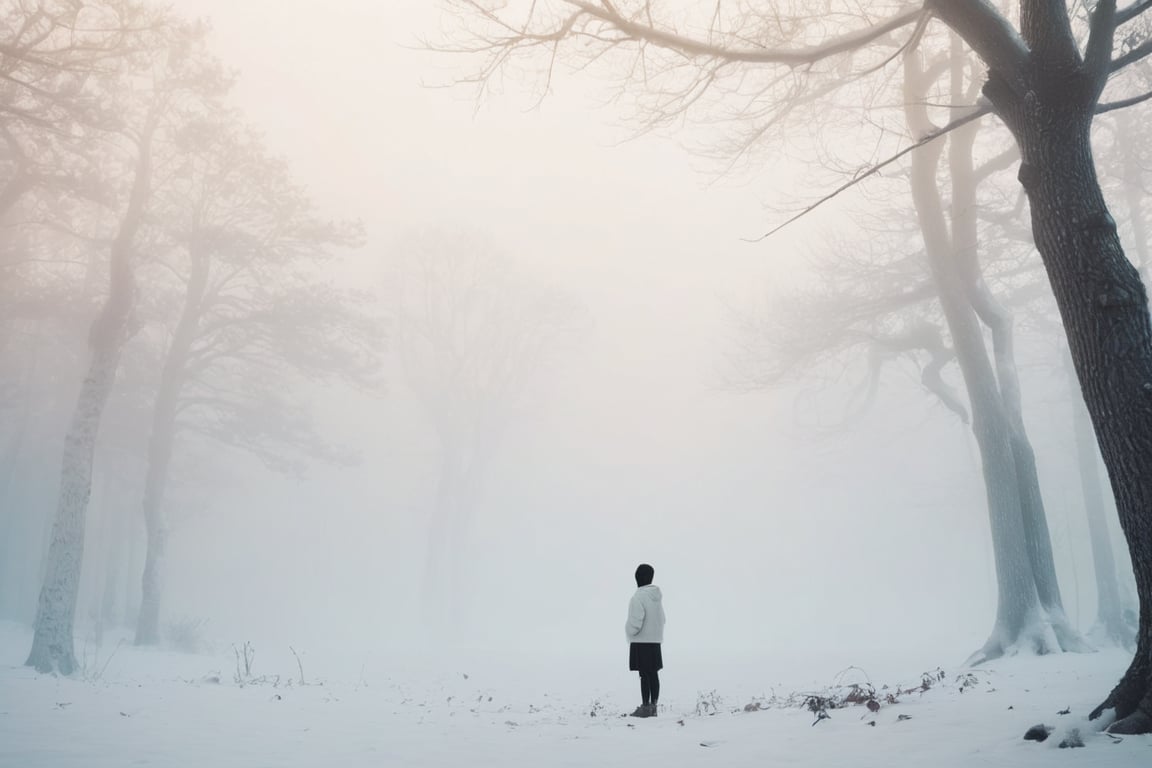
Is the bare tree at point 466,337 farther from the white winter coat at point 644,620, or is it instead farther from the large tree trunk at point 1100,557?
the white winter coat at point 644,620

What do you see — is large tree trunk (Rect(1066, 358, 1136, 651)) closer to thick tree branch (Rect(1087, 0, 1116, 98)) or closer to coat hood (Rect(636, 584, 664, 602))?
coat hood (Rect(636, 584, 664, 602))

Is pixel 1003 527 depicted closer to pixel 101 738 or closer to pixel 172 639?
pixel 101 738

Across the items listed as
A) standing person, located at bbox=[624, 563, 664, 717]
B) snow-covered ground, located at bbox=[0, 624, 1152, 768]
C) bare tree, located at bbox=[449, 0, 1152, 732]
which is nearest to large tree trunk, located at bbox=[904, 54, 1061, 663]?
snow-covered ground, located at bbox=[0, 624, 1152, 768]

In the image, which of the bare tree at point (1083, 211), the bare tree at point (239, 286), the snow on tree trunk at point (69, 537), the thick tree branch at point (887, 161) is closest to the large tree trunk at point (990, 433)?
the thick tree branch at point (887, 161)

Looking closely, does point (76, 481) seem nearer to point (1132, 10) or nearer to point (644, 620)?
point (644, 620)

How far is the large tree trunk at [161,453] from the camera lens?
17281 millimetres

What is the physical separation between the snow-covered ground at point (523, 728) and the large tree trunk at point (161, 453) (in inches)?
307

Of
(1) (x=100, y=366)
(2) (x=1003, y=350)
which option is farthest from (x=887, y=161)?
(1) (x=100, y=366)

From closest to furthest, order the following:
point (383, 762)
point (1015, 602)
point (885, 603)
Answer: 1. point (383, 762)
2. point (1015, 602)
3. point (885, 603)

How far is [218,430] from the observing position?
2216 centimetres

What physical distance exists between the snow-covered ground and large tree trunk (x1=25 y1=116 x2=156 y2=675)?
2.46 feet

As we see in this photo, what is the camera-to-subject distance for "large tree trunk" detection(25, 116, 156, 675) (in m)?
10.7

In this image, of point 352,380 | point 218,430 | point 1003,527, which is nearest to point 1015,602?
point 1003,527

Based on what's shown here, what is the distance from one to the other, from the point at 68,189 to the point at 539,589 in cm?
3731
